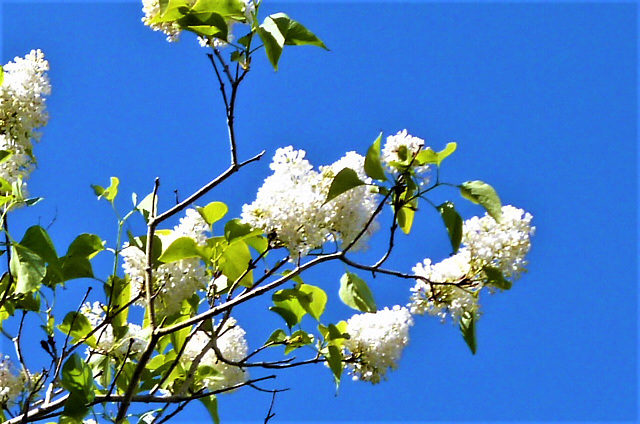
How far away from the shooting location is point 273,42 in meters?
2.01

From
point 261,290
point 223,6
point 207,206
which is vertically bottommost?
point 261,290

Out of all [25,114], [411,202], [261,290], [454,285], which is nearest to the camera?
[261,290]

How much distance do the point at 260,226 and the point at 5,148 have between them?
84 cm

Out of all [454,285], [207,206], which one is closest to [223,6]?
[207,206]

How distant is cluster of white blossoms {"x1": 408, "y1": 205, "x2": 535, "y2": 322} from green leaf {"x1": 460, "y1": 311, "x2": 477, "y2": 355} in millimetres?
12

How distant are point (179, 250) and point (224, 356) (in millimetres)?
601

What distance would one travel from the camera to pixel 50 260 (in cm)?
201

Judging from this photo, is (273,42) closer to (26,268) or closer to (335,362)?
(26,268)

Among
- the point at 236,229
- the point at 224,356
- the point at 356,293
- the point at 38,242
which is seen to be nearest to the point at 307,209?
the point at 236,229

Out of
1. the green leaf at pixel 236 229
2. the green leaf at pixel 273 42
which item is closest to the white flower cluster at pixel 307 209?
the green leaf at pixel 236 229

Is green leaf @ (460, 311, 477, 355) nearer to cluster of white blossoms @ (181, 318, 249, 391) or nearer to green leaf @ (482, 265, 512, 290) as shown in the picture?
green leaf @ (482, 265, 512, 290)

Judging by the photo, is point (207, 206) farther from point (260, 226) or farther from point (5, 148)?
point (5, 148)

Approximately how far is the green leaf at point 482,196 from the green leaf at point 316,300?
591mm

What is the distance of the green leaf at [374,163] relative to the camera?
78.0 inches
